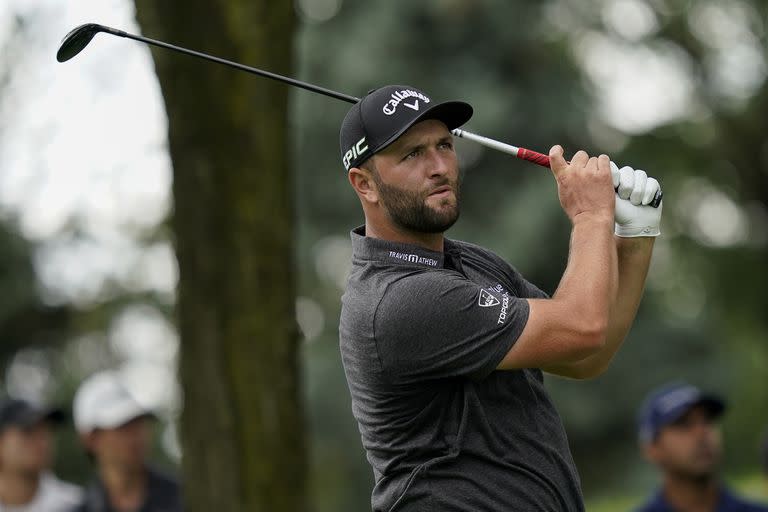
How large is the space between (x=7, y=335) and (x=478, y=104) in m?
7.14

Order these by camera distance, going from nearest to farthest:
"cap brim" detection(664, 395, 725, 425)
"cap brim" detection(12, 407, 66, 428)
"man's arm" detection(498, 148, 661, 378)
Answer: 1. "man's arm" detection(498, 148, 661, 378)
2. "cap brim" detection(664, 395, 725, 425)
3. "cap brim" detection(12, 407, 66, 428)

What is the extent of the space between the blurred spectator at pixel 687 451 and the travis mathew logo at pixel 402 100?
345 cm

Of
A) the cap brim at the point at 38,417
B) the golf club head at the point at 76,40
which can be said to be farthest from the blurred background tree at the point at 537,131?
the golf club head at the point at 76,40

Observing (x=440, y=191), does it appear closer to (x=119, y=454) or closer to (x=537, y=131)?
(x=119, y=454)

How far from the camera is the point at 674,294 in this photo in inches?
906

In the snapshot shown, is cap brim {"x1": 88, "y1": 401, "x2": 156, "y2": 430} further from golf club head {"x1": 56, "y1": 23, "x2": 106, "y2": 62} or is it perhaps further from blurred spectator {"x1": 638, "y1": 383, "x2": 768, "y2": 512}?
golf club head {"x1": 56, "y1": 23, "x2": 106, "y2": 62}

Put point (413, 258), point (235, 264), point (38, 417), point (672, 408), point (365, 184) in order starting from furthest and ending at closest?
point (38, 417) < point (672, 408) < point (235, 264) < point (365, 184) < point (413, 258)

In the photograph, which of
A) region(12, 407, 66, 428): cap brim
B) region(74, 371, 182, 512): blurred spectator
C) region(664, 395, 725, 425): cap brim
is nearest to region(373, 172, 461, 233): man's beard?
region(664, 395, 725, 425): cap brim

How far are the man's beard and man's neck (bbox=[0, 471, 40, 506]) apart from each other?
169 inches

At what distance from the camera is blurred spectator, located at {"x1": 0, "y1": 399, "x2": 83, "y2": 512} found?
7.34m

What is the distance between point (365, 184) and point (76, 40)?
1262 mm

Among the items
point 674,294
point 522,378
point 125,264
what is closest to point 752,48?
point 674,294

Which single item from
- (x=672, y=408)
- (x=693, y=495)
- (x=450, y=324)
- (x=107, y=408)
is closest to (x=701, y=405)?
(x=672, y=408)

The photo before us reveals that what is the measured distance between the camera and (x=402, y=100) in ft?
12.4
